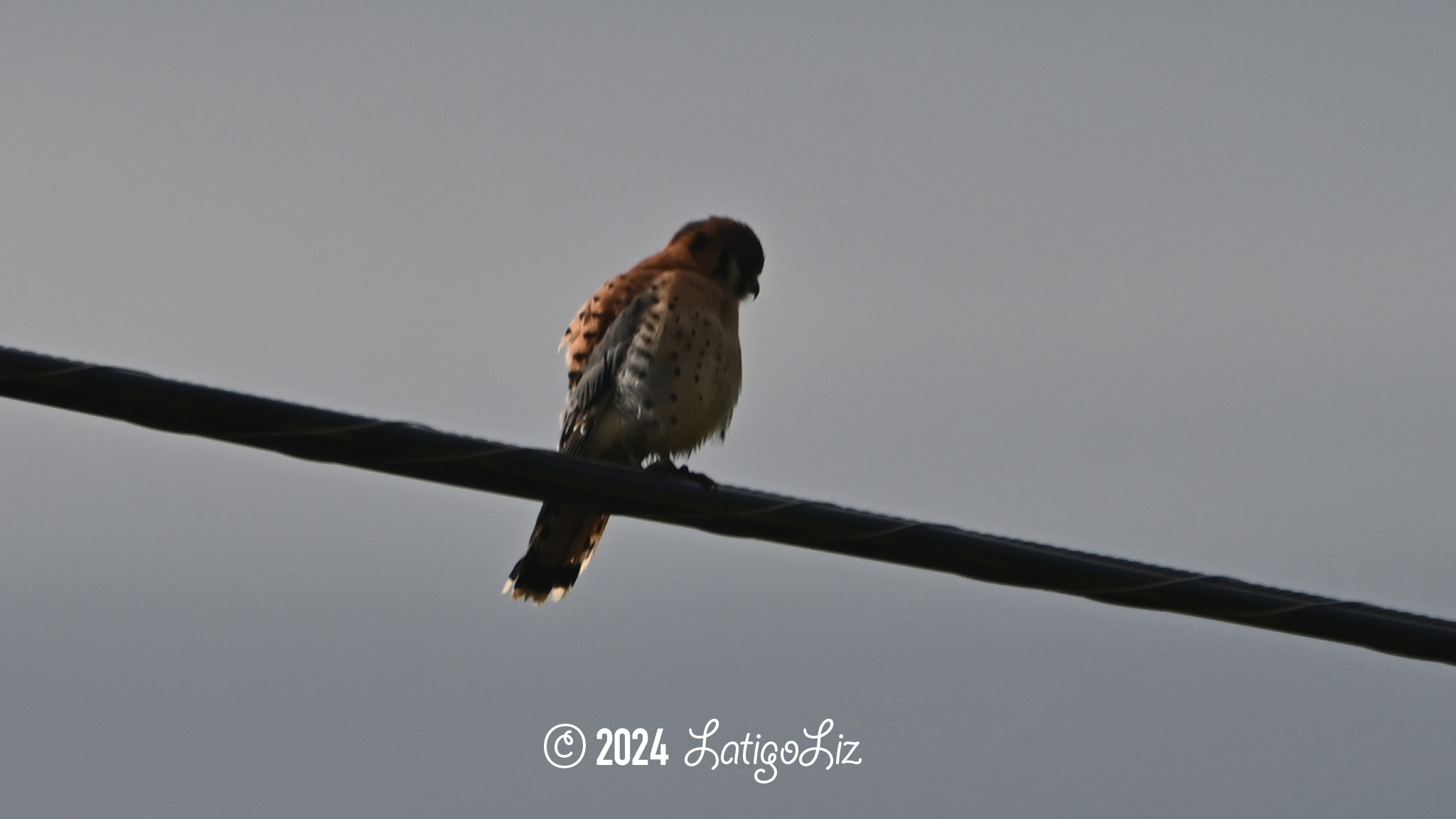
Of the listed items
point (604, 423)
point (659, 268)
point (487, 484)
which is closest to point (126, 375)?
point (487, 484)

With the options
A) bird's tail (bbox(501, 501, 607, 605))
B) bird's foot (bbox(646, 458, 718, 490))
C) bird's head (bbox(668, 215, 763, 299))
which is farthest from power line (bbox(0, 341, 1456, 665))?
bird's head (bbox(668, 215, 763, 299))

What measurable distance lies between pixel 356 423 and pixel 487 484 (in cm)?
32

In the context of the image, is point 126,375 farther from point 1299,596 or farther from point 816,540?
point 1299,596

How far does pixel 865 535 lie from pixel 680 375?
2.88 m

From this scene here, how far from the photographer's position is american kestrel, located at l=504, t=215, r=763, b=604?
646 cm

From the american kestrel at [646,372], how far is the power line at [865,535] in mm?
2629

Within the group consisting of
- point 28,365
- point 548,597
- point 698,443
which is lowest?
point 28,365

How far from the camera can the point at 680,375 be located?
6426mm

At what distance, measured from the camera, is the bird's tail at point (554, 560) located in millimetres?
6824

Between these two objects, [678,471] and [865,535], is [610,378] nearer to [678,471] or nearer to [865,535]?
Answer: [678,471]

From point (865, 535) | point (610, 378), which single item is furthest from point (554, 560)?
point (865, 535)

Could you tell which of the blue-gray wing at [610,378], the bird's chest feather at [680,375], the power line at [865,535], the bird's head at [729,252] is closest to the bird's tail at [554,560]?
the blue-gray wing at [610,378]

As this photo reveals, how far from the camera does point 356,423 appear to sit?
131 inches

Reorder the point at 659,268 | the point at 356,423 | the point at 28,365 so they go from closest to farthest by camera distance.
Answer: the point at 28,365 → the point at 356,423 → the point at 659,268
